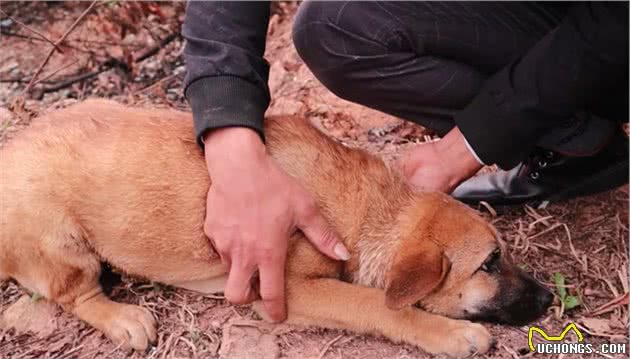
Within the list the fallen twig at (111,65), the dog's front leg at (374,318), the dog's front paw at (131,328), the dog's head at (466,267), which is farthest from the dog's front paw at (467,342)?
the fallen twig at (111,65)

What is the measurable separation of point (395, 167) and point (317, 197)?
53 centimetres

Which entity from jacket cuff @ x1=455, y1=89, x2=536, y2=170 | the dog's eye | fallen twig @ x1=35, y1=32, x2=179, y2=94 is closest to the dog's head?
the dog's eye

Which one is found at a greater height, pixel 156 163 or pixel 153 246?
pixel 156 163

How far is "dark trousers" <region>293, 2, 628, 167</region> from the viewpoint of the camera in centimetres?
342

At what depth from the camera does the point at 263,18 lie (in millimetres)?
3207

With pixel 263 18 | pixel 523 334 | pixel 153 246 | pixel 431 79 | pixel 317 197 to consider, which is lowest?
pixel 523 334

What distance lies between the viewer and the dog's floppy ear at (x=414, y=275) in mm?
2891

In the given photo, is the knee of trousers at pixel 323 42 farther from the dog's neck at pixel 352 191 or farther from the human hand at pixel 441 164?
the human hand at pixel 441 164

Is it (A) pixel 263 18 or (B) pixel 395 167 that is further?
(B) pixel 395 167

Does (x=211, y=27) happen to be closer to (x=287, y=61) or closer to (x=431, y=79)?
(x=431, y=79)

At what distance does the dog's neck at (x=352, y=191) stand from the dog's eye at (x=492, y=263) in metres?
0.41

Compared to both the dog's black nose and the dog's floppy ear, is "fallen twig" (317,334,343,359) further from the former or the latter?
the dog's black nose

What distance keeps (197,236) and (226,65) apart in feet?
2.56

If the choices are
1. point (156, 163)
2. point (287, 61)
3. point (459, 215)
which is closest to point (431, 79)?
point (459, 215)
